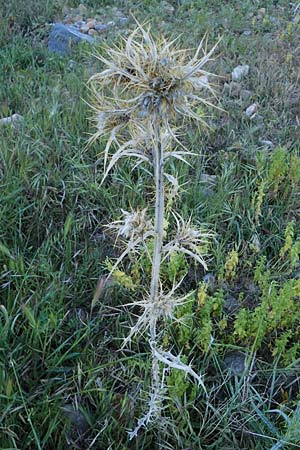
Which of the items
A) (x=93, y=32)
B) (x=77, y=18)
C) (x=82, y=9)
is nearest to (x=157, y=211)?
(x=93, y=32)

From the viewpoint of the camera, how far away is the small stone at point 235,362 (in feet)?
6.55

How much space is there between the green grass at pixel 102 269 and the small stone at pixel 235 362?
0.07ft

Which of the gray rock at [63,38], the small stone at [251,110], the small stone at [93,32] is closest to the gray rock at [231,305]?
the small stone at [251,110]

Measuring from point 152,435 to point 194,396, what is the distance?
18 centimetres

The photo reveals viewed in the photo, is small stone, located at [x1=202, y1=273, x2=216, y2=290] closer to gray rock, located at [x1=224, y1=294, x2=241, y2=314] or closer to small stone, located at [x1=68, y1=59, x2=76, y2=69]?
gray rock, located at [x1=224, y1=294, x2=241, y2=314]

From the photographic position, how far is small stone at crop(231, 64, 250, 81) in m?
3.79

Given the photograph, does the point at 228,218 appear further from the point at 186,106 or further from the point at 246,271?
the point at 186,106

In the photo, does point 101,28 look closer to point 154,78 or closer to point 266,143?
point 266,143

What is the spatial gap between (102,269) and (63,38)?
8.48 feet

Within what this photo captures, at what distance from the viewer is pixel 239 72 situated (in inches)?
151

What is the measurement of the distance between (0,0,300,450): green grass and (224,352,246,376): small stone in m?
0.02

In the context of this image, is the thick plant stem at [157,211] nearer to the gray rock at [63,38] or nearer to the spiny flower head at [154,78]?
the spiny flower head at [154,78]

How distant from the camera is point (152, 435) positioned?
176 centimetres

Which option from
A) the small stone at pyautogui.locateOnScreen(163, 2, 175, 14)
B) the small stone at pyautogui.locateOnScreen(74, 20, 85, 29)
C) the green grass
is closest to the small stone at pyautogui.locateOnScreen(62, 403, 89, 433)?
the green grass
